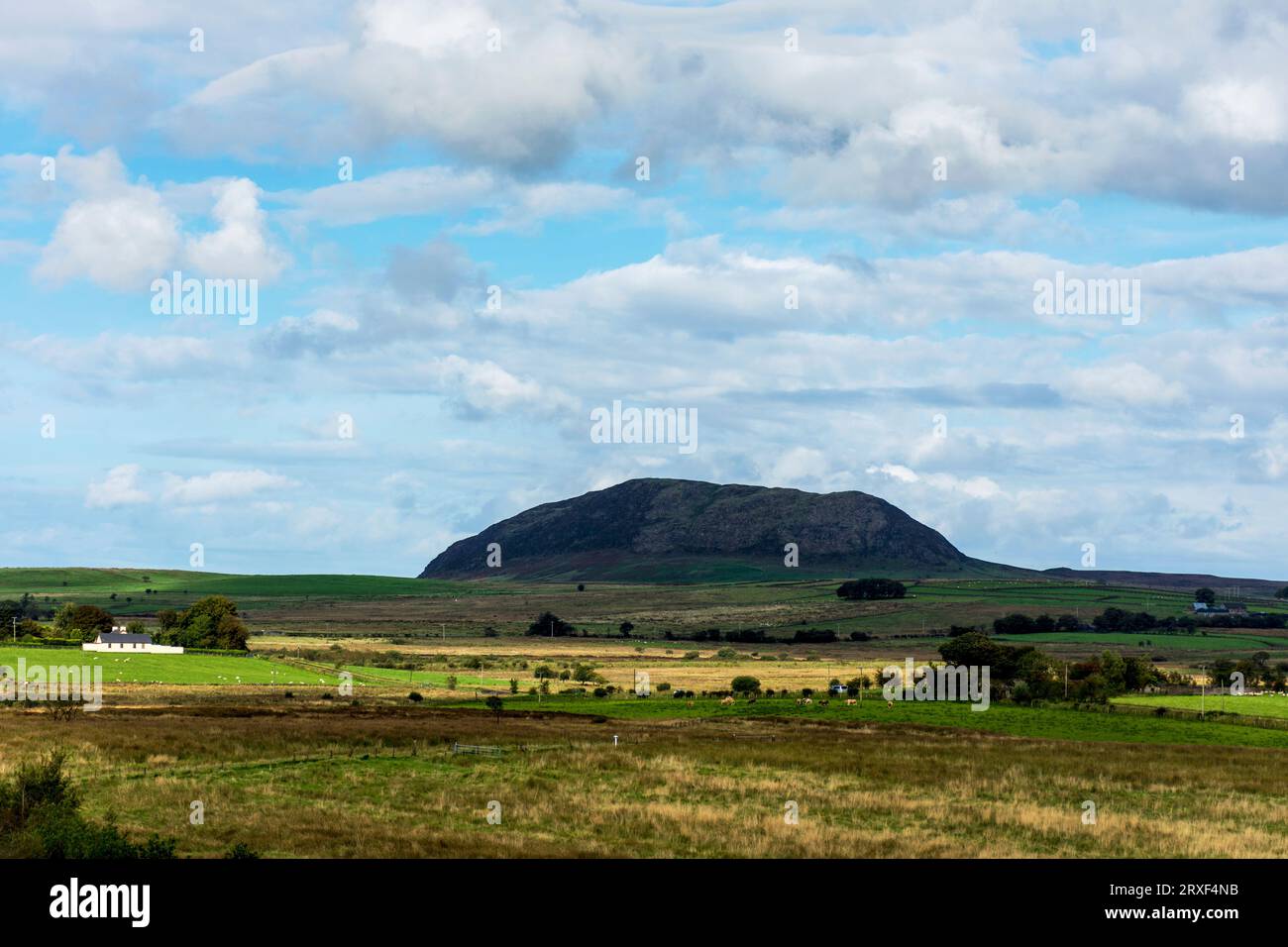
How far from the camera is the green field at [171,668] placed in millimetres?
119938

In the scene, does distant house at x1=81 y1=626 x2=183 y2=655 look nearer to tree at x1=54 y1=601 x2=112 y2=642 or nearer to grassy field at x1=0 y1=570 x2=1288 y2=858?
tree at x1=54 y1=601 x2=112 y2=642

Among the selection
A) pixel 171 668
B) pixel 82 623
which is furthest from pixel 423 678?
pixel 82 623

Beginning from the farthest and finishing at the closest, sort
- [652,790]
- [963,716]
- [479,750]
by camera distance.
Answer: [963,716]
[479,750]
[652,790]

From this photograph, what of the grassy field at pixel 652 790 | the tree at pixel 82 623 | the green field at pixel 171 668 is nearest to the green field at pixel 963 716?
the grassy field at pixel 652 790

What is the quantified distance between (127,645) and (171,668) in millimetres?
30757

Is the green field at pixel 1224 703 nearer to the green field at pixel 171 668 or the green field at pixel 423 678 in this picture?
the green field at pixel 423 678

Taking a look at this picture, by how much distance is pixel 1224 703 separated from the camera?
102 meters

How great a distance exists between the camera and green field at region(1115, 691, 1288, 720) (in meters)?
95.6

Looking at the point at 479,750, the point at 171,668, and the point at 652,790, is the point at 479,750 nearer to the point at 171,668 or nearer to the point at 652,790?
the point at 652,790

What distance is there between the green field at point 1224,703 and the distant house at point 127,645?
106 meters

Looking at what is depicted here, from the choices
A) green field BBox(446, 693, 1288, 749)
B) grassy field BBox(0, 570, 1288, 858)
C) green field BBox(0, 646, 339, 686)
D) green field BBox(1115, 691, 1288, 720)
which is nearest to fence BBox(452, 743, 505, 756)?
grassy field BBox(0, 570, 1288, 858)

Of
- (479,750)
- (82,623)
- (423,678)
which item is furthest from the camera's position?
(82,623)
